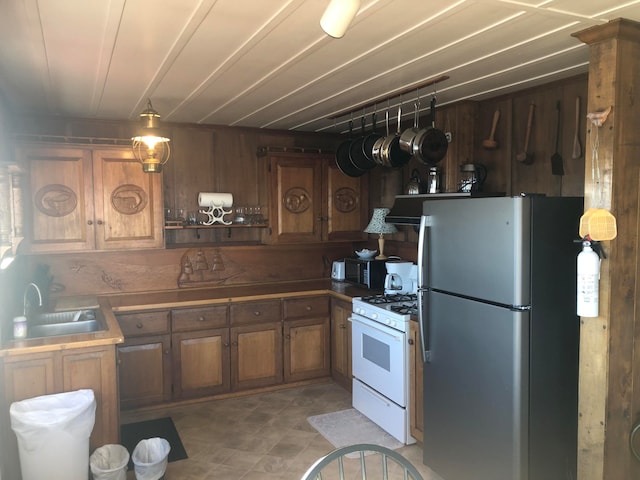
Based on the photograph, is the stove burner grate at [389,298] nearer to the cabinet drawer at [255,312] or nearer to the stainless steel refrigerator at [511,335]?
the cabinet drawer at [255,312]

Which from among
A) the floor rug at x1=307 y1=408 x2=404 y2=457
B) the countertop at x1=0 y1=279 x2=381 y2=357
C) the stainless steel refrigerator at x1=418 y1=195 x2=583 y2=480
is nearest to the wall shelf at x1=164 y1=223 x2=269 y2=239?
the countertop at x1=0 y1=279 x2=381 y2=357

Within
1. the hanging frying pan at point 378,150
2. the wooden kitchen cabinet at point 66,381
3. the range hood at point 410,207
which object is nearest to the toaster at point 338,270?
the range hood at point 410,207

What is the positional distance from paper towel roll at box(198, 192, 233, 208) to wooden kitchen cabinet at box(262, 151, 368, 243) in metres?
0.38

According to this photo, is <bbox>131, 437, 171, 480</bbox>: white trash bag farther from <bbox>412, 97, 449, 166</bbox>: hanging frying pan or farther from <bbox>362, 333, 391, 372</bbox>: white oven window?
<bbox>412, 97, 449, 166</bbox>: hanging frying pan

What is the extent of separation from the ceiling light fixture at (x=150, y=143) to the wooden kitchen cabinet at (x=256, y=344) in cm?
139

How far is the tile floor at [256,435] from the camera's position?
3195 millimetres

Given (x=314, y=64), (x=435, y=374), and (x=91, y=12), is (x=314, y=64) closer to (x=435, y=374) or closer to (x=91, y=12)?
(x=91, y=12)

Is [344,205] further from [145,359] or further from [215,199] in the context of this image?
[145,359]

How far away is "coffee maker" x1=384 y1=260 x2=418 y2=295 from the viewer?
417 cm

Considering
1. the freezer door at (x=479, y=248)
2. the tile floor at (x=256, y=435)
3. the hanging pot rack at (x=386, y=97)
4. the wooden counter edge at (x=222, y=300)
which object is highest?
the hanging pot rack at (x=386, y=97)

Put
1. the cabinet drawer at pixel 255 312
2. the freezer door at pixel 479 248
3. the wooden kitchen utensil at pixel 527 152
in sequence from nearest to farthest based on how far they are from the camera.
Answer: the freezer door at pixel 479 248
the wooden kitchen utensil at pixel 527 152
the cabinet drawer at pixel 255 312

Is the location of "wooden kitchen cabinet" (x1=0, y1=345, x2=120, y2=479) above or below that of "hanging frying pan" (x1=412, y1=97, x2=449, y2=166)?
below

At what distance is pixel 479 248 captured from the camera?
261 centimetres

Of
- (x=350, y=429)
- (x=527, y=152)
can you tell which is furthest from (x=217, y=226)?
(x=527, y=152)
